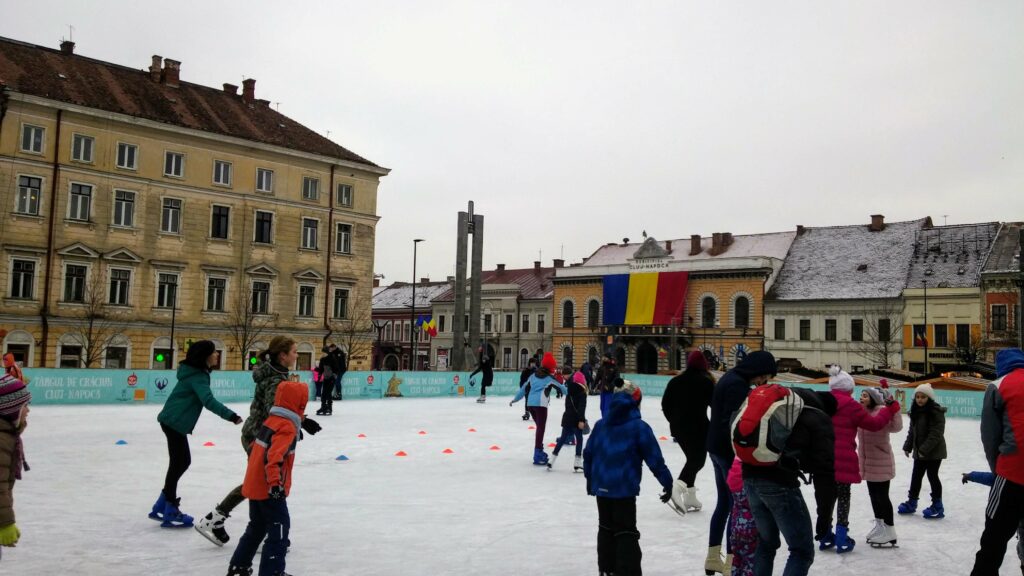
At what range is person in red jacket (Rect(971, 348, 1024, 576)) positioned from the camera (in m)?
5.74

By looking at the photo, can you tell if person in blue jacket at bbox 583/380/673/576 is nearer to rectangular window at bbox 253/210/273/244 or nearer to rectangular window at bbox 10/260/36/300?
rectangular window at bbox 10/260/36/300

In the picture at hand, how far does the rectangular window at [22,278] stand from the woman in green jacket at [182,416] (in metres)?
34.1

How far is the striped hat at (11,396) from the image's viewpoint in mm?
5434

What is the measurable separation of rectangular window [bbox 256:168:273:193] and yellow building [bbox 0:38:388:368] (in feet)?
0.28

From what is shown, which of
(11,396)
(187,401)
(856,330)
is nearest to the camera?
(11,396)

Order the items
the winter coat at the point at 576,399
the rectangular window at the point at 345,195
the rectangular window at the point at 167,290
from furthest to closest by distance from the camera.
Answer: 1. the rectangular window at the point at 345,195
2. the rectangular window at the point at 167,290
3. the winter coat at the point at 576,399

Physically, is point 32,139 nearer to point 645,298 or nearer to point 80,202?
point 80,202

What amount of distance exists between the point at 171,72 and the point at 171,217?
9.29 m

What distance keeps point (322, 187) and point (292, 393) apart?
42682 mm

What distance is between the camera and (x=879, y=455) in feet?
27.5

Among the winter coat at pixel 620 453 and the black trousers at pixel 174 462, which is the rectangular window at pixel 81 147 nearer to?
the black trousers at pixel 174 462

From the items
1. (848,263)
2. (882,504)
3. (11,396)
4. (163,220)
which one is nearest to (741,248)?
(848,263)

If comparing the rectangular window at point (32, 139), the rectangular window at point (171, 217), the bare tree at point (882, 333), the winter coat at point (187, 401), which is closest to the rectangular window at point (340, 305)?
the rectangular window at point (171, 217)

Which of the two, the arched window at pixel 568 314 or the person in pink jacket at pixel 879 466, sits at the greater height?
the arched window at pixel 568 314
